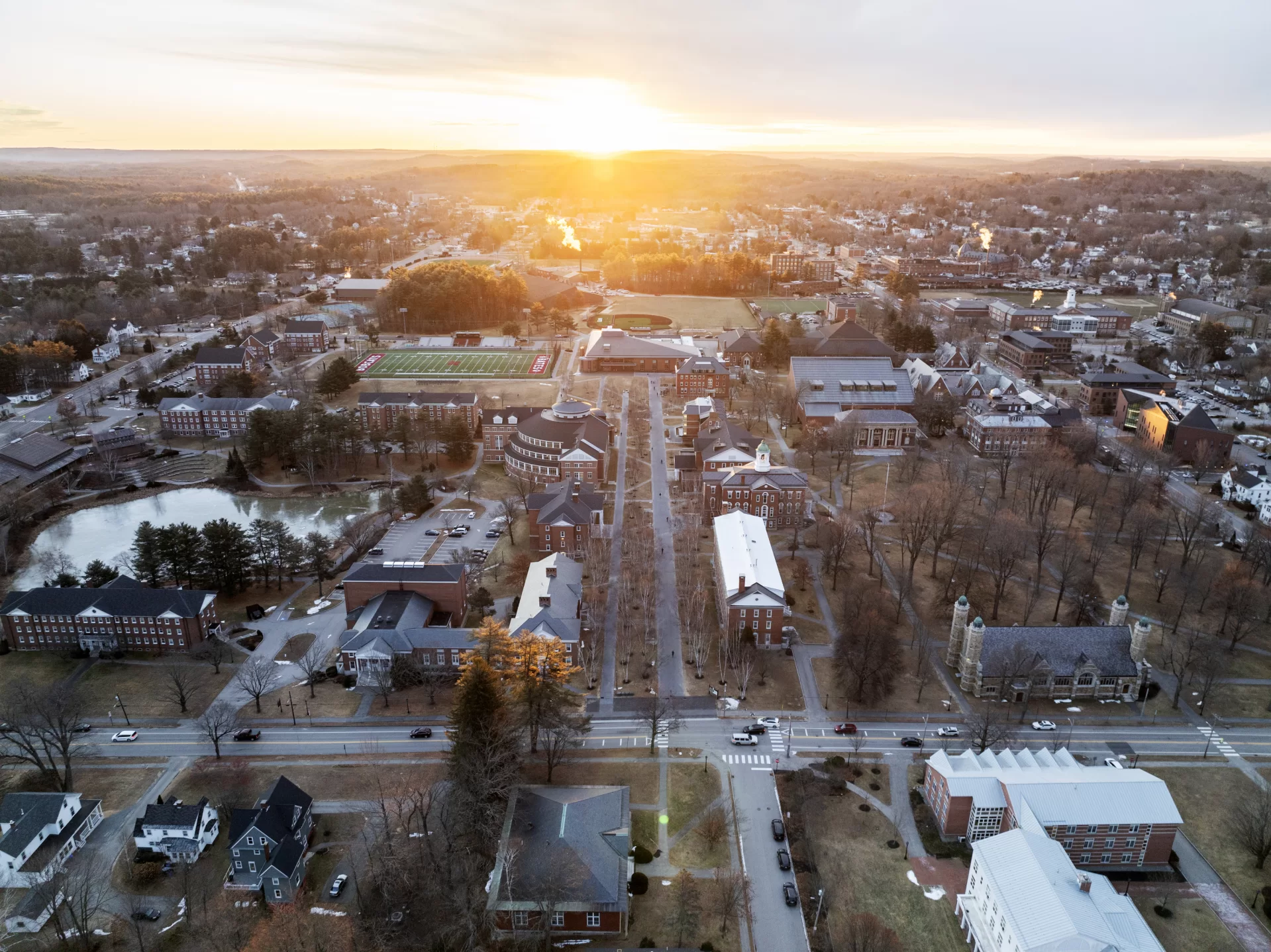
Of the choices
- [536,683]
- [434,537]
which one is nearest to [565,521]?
[434,537]

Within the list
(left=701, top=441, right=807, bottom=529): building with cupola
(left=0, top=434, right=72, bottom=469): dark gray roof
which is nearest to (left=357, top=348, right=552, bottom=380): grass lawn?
(left=0, top=434, right=72, bottom=469): dark gray roof

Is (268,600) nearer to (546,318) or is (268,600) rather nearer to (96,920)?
(96,920)

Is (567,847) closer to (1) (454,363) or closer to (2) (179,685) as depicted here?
(2) (179,685)

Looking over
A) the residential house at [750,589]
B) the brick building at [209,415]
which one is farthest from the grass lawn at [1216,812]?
the brick building at [209,415]

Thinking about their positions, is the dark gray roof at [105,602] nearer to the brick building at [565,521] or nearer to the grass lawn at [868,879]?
the brick building at [565,521]

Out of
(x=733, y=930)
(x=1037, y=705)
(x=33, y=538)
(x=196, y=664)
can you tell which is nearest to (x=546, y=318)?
(x=33, y=538)
